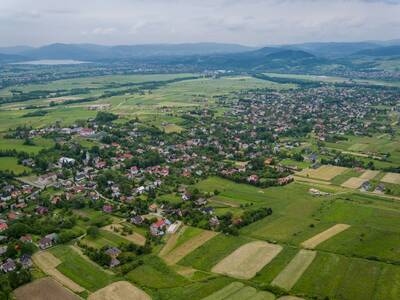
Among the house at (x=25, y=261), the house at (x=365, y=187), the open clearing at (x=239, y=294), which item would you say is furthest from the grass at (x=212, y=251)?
the house at (x=365, y=187)

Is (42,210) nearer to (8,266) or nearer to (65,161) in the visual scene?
(8,266)

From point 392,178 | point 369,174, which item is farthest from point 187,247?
point 392,178

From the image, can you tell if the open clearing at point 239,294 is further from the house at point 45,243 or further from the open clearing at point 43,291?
the house at point 45,243

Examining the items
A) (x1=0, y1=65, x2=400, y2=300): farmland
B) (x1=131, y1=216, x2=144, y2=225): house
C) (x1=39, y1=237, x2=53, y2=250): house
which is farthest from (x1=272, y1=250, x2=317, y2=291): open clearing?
(x1=39, y1=237, x2=53, y2=250): house

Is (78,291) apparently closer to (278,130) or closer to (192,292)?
(192,292)

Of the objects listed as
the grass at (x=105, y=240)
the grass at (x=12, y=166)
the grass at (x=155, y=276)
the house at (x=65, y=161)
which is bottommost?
the grass at (x=155, y=276)

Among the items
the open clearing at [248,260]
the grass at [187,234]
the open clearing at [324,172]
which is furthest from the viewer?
the open clearing at [324,172]
